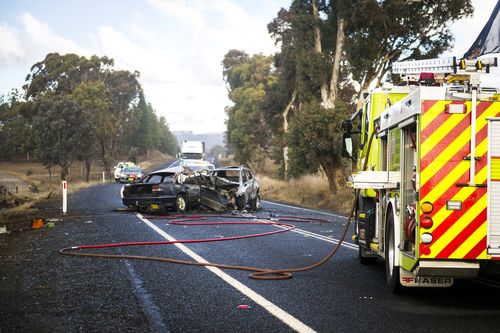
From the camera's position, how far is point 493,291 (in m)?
8.18

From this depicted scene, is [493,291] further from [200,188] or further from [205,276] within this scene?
[200,188]

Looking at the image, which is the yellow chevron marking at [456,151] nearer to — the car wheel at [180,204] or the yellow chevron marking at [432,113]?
the yellow chevron marking at [432,113]

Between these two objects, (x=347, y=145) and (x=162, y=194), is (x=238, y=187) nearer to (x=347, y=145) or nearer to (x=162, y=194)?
(x=162, y=194)

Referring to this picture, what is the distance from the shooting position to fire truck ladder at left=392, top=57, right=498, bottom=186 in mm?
6555

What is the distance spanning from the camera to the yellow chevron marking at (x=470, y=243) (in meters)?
6.48

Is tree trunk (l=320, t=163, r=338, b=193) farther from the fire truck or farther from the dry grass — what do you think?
the fire truck

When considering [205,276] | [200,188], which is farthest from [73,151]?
[205,276]

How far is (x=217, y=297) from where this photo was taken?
24.2 feet

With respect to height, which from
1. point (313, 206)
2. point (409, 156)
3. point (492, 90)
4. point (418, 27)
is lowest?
Answer: point (313, 206)

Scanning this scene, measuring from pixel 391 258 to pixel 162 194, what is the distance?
1388cm

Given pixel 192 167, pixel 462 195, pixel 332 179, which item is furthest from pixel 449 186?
pixel 192 167

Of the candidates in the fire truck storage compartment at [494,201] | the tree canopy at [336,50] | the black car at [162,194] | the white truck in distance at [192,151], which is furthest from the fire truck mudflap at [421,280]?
the white truck in distance at [192,151]

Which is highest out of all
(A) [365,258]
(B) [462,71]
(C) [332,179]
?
(B) [462,71]

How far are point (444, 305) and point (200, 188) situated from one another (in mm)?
15404
